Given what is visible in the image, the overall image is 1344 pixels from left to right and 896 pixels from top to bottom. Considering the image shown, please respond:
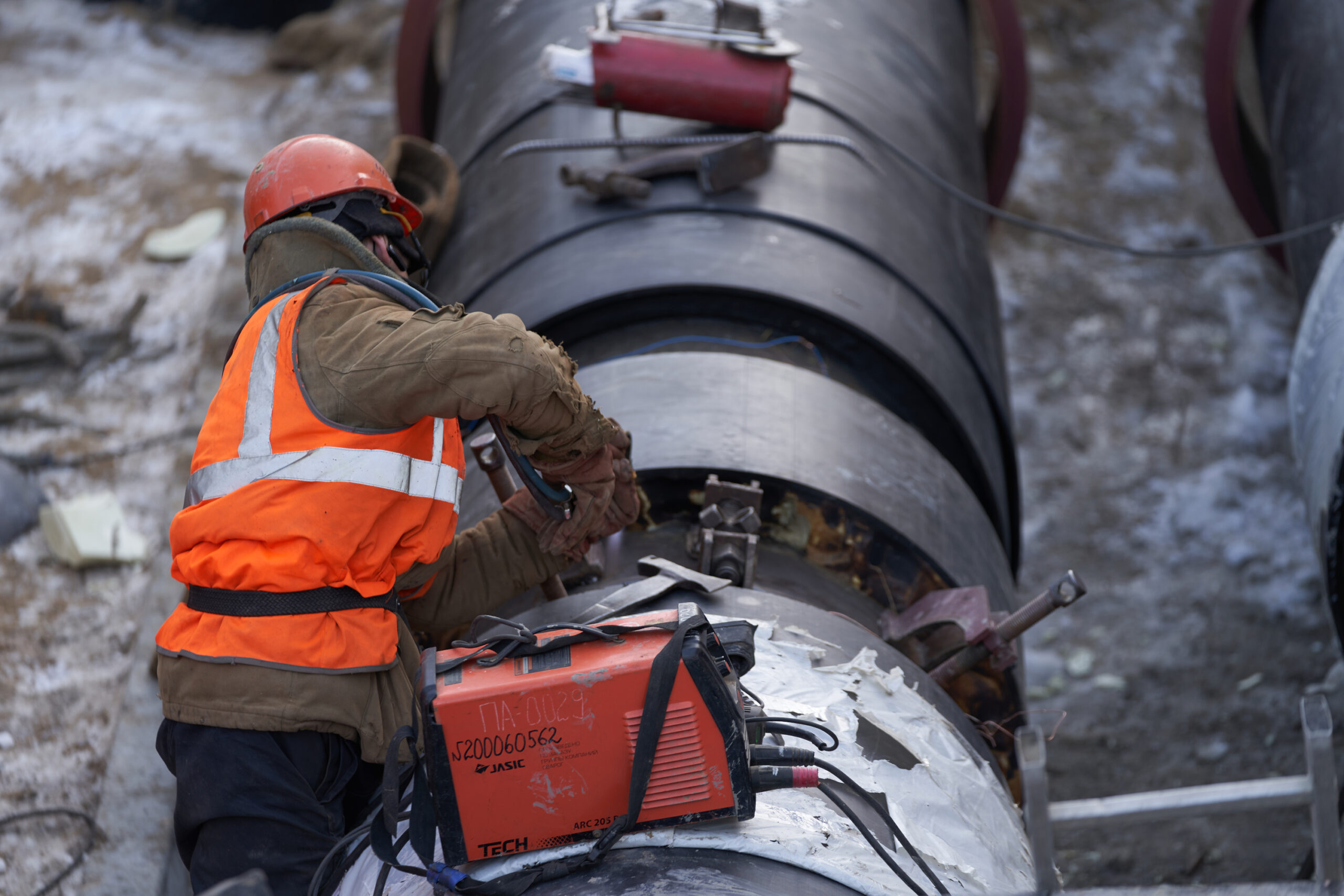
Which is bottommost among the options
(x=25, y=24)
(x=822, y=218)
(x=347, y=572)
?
(x=25, y=24)

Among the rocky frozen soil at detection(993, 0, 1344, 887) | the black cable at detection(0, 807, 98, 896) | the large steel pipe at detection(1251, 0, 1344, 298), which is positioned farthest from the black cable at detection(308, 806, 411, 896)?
the large steel pipe at detection(1251, 0, 1344, 298)

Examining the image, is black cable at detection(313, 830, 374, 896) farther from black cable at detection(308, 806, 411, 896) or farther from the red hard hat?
the red hard hat

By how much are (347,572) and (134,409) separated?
343cm

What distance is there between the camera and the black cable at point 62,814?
3002mm

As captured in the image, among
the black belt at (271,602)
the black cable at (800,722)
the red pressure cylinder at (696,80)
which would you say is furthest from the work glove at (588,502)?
the red pressure cylinder at (696,80)

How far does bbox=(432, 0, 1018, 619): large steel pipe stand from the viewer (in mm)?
2475

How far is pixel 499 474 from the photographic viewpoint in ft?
7.74

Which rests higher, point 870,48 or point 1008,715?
point 870,48

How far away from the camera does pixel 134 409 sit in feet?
16.1

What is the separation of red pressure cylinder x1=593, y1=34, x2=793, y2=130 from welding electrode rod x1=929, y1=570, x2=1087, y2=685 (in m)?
1.41

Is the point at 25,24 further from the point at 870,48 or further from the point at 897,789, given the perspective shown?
the point at 897,789

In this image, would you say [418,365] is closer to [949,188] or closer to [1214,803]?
[1214,803]

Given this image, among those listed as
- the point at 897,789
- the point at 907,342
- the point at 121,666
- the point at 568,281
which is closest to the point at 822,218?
the point at 907,342

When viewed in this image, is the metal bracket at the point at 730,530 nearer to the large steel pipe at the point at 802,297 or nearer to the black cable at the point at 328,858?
the large steel pipe at the point at 802,297
